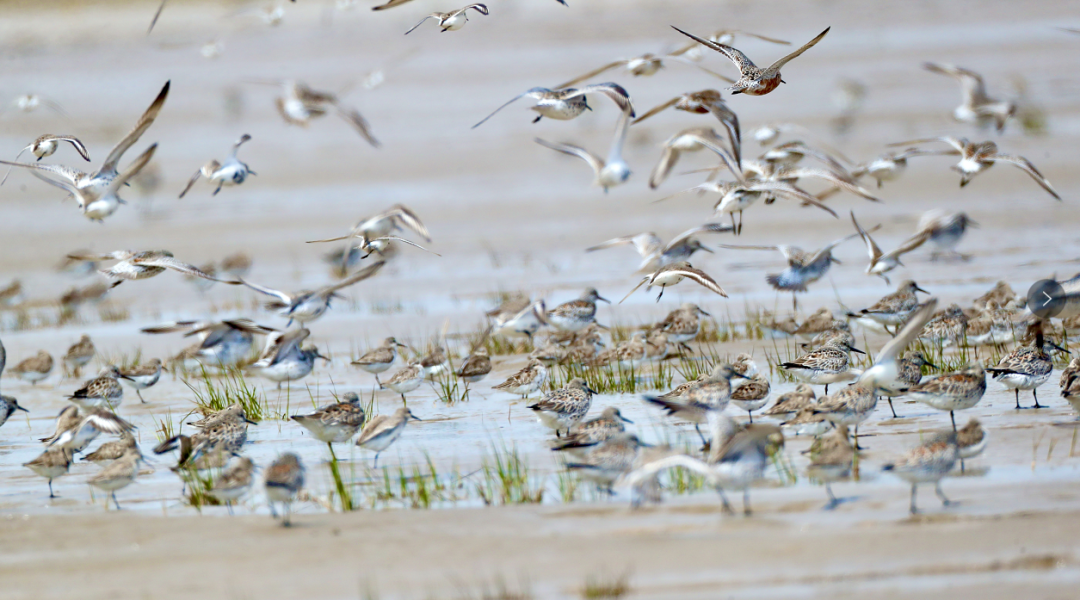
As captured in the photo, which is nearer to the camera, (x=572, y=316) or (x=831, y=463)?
(x=831, y=463)

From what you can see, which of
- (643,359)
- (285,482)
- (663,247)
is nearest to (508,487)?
(285,482)

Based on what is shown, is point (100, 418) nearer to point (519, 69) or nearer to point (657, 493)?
point (657, 493)

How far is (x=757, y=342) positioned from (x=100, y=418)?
7.12m

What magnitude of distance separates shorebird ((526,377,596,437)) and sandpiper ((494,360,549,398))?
107 centimetres

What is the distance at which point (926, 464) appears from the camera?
6516 millimetres

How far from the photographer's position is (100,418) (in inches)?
335

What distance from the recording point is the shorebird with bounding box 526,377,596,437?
8875 mm

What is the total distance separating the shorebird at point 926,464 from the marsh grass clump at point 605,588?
175 cm

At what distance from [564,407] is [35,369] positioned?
7.12 meters

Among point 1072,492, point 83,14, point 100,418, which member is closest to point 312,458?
point 100,418

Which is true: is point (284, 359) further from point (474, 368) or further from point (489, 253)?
point (489, 253)

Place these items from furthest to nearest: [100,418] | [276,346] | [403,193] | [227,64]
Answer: [227,64], [403,193], [276,346], [100,418]

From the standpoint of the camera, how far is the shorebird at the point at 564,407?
888cm

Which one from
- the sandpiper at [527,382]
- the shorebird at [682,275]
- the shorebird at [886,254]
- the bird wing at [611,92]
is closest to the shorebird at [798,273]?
the shorebird at [886,254]
